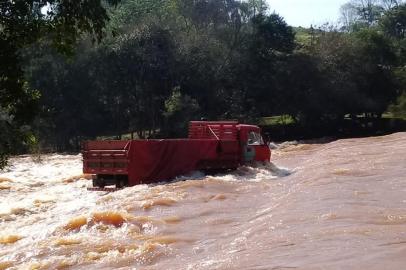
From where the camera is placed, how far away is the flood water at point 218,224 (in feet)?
30.7

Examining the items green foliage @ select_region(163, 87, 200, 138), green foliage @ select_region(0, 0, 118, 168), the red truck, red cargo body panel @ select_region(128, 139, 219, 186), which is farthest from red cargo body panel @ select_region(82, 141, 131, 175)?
green foliage @ select_region(163, 87, 200, 138)

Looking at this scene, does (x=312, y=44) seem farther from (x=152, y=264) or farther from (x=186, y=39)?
(x=152, y=264)

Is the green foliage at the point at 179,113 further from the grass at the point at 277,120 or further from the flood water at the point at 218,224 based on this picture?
the flood water at the point at 218,224

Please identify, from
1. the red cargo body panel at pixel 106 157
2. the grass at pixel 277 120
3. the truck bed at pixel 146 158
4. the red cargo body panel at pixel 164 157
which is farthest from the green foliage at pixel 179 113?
the red cargo body panel at pixel 106 157

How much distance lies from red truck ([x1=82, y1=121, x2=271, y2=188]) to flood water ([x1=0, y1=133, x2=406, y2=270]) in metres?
0.73

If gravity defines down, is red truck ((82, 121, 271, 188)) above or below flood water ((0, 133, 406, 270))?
above

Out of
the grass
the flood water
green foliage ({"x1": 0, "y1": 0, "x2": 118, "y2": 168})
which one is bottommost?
the flood water

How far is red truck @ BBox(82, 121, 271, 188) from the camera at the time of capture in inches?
753

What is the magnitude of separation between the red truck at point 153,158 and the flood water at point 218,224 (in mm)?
726

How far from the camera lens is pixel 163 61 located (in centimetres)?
4834

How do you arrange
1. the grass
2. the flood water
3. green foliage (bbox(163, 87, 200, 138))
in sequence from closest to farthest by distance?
the flood water, green foliage (bbox(163, 87, 200, 138)), the grass

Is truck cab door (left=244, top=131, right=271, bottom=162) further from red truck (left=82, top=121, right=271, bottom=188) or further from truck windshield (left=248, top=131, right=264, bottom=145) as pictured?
red truck (left=82, top=121, right=271, bottom=188)

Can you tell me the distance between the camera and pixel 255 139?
957 inches

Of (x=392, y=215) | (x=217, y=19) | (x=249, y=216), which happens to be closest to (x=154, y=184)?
(x=249, y=216)
